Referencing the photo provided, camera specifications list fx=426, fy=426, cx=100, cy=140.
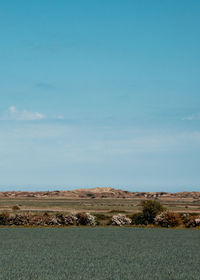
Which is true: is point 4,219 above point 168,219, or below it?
below

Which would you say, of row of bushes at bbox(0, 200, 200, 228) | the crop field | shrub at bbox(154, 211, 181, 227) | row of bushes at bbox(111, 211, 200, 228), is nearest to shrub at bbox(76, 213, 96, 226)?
row of bushes at bbox(0, 200, 200, 228)

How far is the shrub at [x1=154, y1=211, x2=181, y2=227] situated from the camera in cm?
6091

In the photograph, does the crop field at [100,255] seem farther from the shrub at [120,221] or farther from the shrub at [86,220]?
the shrub at [86,220]

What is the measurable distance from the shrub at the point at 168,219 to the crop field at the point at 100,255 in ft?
24.0

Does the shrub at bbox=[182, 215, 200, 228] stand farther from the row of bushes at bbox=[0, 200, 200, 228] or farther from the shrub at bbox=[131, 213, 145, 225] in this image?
the shrub at bbox=[131, 213, 145, 225]

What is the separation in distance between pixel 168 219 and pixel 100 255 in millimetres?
29432

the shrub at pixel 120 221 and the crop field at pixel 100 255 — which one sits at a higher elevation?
the shrub at pixel 120 221

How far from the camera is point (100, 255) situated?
110 ft

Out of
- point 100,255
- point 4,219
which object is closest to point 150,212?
point 4,219

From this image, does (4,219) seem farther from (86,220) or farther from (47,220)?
(86,220)

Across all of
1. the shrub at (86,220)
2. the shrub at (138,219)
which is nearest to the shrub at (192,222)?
the shrub at (138,219)

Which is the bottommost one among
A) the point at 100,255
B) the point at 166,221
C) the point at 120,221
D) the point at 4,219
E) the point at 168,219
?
the point at 100,255

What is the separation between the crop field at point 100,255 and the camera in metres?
25.1

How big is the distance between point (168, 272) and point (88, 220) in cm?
3829
